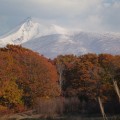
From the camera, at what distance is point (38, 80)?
63.3 metres

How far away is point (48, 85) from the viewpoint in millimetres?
63969

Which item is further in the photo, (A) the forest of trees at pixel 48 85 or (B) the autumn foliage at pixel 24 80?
(B) the autumn foliage at pixel 24 80

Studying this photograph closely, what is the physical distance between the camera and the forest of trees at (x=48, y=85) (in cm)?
5790

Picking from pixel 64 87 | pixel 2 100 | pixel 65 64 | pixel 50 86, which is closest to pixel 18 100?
pixel 2 100

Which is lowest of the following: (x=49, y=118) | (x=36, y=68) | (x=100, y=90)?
(x=49, y=118)

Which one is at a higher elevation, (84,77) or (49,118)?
(84,77)

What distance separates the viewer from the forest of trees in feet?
190

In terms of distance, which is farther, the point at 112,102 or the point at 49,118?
the point at 112,102

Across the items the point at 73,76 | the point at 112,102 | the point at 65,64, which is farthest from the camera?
the point at 65,64

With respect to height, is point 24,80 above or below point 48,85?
above

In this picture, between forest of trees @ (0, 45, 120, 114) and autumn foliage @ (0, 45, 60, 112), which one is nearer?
forest of trees @ (0, 45, 120, 114)

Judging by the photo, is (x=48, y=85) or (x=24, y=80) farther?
(x=48, y=85)

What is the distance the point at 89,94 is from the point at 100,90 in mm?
3327

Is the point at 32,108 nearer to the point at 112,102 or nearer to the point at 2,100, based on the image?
the point at 2,100
